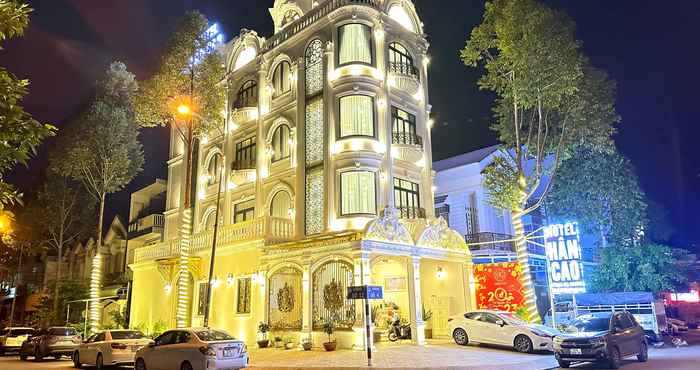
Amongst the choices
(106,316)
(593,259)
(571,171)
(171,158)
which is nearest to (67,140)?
(171,158)

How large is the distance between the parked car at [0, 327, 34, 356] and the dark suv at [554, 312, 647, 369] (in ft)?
85.6

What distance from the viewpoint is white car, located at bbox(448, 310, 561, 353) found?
16781mm

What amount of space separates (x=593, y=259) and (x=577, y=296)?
8.61 metres

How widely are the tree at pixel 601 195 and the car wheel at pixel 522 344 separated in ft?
45.4

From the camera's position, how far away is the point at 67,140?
2997 cm

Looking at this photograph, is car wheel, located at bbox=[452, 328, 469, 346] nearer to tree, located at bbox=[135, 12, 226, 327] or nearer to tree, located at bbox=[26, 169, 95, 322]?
tree, located at bbox=[135, 12, 226, 327]

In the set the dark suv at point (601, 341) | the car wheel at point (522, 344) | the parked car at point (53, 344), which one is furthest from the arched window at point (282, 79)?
the dark suv at point (601, 341)

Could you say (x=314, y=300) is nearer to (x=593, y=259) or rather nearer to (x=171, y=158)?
(x=171, y=158)

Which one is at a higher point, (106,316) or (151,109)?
(151,109)

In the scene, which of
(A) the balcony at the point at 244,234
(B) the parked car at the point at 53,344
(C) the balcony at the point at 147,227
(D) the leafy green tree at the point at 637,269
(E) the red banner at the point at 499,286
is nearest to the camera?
(B) the parked car at the point at 53,344

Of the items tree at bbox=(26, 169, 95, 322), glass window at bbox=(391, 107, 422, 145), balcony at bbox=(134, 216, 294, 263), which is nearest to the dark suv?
glass window at bbox=(391, 107, 422, 145)

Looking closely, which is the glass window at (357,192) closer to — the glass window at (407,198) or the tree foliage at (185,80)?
the glass window at (407,198)

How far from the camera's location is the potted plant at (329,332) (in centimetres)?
1852

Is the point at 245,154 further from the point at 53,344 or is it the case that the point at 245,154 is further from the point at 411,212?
the point at 53,344
